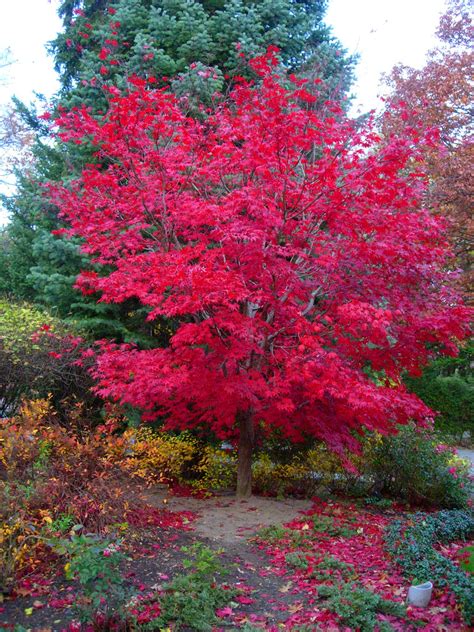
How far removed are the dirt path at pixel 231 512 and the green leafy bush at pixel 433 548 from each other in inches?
62.0

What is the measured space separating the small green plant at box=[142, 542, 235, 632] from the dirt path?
4.30 feet

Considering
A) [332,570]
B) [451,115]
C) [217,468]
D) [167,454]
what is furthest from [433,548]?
[451,115]

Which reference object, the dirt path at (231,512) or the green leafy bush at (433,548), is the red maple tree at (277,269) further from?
the green leafy bush at (433,548)

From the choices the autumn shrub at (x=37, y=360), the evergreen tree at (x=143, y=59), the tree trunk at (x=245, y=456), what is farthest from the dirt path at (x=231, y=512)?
the evergreen tree at (x=143, y=59)

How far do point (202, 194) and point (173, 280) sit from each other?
7.19ft

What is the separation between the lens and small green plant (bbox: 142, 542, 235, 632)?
3643 mm

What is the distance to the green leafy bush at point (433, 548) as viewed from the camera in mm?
4068

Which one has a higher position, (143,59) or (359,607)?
(143,59)

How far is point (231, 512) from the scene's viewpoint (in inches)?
272

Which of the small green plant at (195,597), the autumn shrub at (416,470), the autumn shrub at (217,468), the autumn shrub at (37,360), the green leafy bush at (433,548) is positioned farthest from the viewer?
the autumn shrub at (217,468)

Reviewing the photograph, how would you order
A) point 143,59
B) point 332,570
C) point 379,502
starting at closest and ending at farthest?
point 332,570 → point 379,502 → point 143,59

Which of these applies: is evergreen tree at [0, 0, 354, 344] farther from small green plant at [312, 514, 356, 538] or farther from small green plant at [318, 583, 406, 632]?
small green plant at [318, 583, 406, 632]

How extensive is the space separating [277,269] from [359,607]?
3.48 m

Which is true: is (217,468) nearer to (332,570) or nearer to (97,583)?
(332,570)
